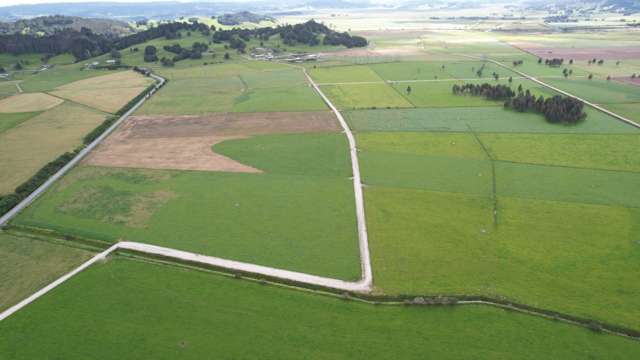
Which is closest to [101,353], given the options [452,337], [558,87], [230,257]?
[230,257]

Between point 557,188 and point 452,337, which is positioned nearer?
point 452,337

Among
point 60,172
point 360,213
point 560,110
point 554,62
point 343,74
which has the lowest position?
point 360,213

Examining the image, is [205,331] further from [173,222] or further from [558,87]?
[558,87]

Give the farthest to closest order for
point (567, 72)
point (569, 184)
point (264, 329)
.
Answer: point (567, 72) → point (569, 184) → point (264, 329)

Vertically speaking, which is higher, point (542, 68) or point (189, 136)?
point (542, 68)

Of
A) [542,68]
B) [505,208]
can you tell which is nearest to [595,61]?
[542,68]

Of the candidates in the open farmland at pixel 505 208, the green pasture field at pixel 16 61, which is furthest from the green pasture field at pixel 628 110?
the green pasture field at pixel 16 61

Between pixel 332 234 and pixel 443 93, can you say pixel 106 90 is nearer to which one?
pixel 443 93
